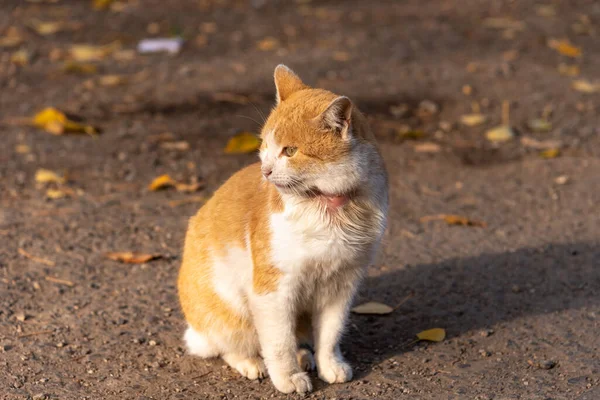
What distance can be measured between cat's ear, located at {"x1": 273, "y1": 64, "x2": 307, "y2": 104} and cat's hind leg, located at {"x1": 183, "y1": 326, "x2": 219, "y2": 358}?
3.85ft

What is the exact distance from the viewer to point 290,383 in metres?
3.59

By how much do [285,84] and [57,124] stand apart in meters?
3.54

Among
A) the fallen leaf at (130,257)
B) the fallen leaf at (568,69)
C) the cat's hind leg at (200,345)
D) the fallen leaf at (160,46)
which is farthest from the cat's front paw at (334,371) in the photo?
the fallen leaf at (160,46)

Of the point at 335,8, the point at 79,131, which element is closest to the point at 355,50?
the point at 335,8

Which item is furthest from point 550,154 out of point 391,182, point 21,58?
point 21,58

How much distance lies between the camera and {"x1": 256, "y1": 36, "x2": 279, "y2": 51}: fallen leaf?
8.53m

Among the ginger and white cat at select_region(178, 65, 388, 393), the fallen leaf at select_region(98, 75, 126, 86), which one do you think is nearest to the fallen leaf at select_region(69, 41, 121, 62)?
the fallen leaf at select_region(98, 75, 126, 86)

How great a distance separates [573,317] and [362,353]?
1.16 metres

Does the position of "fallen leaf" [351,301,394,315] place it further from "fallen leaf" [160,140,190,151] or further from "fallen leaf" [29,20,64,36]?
"fallen leaf" [29,20,64,36]

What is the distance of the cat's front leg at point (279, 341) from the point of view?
3.49 m

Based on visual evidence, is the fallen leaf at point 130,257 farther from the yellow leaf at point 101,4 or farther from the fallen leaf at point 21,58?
the yellow leaf at point 101,4

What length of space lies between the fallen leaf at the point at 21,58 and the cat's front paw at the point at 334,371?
5.59 meters

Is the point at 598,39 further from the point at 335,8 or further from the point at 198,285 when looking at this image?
the point at 198,285

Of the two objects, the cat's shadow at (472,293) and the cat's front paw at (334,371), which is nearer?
the cat's front paw at (334,371)
